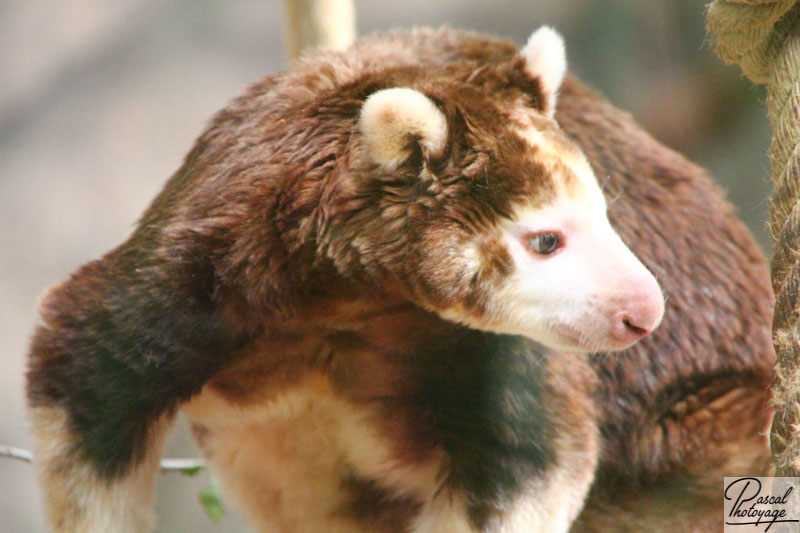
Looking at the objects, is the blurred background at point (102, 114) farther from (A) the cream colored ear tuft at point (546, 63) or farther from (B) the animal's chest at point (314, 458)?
(A) the cream colored ear tuft at point (546, 63)

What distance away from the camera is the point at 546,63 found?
269 cm

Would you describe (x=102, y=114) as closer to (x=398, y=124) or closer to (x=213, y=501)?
(x=213, y=501)

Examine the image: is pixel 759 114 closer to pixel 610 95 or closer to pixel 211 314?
pixel 610 95

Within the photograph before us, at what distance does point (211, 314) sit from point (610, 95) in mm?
5727

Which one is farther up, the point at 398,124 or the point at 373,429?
the point at 398,124

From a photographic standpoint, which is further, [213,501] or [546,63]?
[213,501]

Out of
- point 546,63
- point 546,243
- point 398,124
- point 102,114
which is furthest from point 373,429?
point 102,114

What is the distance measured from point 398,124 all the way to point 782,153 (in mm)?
888

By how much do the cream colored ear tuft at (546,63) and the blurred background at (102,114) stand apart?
261 centimetres

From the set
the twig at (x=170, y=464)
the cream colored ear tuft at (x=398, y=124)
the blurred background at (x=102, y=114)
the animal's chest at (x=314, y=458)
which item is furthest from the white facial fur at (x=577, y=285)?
the blurred background at (x=102, y=114)

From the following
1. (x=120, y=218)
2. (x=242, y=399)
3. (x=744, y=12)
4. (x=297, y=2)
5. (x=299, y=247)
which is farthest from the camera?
(x=120, y=218)

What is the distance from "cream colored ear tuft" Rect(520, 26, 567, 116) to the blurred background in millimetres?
2608

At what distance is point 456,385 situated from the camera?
2.68m

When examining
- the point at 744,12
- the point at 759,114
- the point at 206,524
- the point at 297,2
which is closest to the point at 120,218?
the point at 206,524
